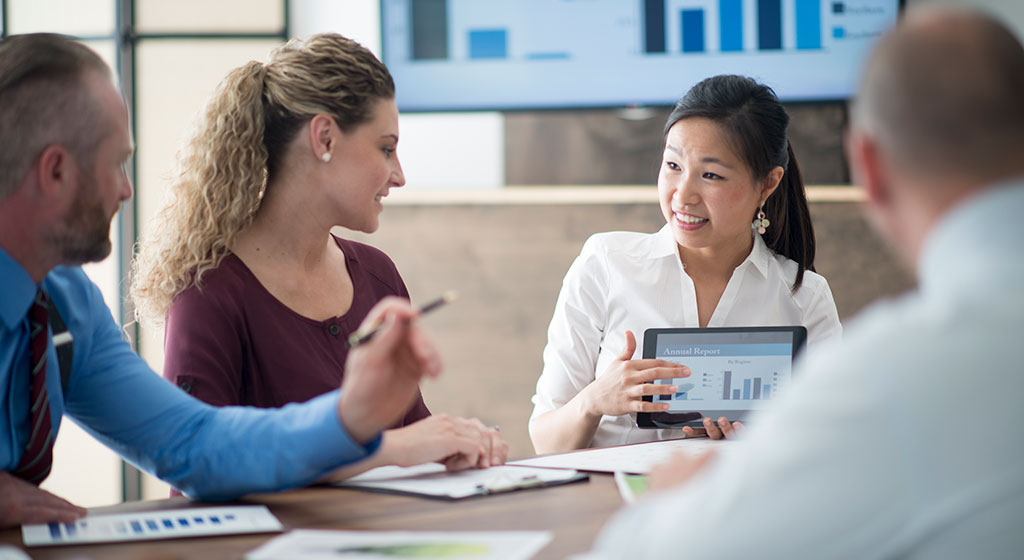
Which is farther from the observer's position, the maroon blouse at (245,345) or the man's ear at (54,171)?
the maroon blouse at (245,345)

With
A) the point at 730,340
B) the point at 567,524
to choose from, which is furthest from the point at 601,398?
the point at 567,524

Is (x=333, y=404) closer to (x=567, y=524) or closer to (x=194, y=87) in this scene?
(x=567, y=524)

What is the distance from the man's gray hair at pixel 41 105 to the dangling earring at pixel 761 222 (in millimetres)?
1523

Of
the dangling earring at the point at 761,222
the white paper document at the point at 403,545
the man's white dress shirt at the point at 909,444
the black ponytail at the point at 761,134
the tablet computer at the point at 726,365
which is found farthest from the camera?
the dangling earring at the point at 761,222

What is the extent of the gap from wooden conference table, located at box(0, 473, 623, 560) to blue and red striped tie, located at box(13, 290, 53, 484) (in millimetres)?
100

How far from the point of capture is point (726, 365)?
1.87 meters

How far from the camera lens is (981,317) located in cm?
68

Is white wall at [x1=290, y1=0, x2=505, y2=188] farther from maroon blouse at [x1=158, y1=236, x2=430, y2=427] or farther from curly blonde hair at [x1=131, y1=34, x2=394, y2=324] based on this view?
maroon blouse at [x1=158, y1=236, x2=430, y2=427]

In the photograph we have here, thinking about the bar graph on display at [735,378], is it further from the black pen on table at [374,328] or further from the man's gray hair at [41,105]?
the man's gray hair at [41,105]

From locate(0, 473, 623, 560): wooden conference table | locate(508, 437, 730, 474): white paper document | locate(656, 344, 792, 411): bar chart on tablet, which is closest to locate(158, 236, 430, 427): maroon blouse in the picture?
locate(0, 473, 623, 560): wooden conference table

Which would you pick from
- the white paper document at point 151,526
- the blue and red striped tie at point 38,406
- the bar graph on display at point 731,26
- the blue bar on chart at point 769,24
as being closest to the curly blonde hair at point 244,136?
the blue and red striped tie at point 38,406

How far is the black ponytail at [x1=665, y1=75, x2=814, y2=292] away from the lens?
2.21 meters

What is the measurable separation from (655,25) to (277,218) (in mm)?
1953

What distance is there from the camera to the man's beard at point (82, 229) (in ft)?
4.25
